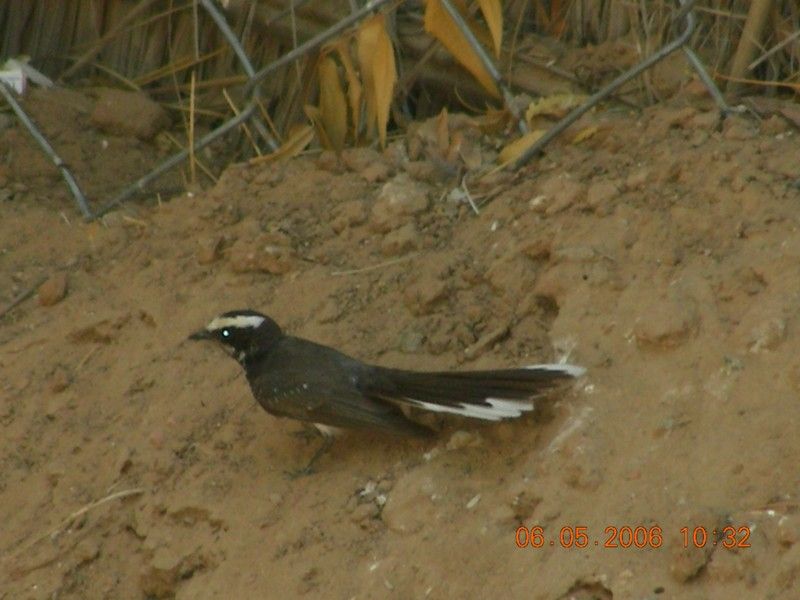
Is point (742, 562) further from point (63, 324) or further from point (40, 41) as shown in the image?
point (40, 41)

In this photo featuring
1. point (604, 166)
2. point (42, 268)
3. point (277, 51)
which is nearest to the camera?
point (604, 166)

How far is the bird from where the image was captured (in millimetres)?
4836

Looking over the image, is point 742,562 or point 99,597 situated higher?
point 742,562

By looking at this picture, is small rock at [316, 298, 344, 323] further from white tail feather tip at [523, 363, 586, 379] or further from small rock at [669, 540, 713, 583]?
small rock at [669, 540, 713, 583]

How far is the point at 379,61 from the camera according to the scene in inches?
255

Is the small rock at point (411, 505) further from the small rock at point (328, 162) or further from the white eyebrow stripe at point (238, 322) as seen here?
the small rock at point (328, 162)

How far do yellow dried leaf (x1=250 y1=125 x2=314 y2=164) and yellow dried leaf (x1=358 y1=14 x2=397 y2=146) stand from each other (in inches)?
14.7

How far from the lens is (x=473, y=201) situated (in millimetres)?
6004

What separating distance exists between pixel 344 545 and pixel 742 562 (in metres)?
1.35

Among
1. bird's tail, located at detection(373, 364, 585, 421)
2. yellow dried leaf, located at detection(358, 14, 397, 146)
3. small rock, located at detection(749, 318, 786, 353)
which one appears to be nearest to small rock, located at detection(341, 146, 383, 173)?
yellow dried leaf, located at detection(358, 14, 397, 146)

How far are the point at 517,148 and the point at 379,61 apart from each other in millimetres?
767

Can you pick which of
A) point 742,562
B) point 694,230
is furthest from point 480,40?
point 742,562
